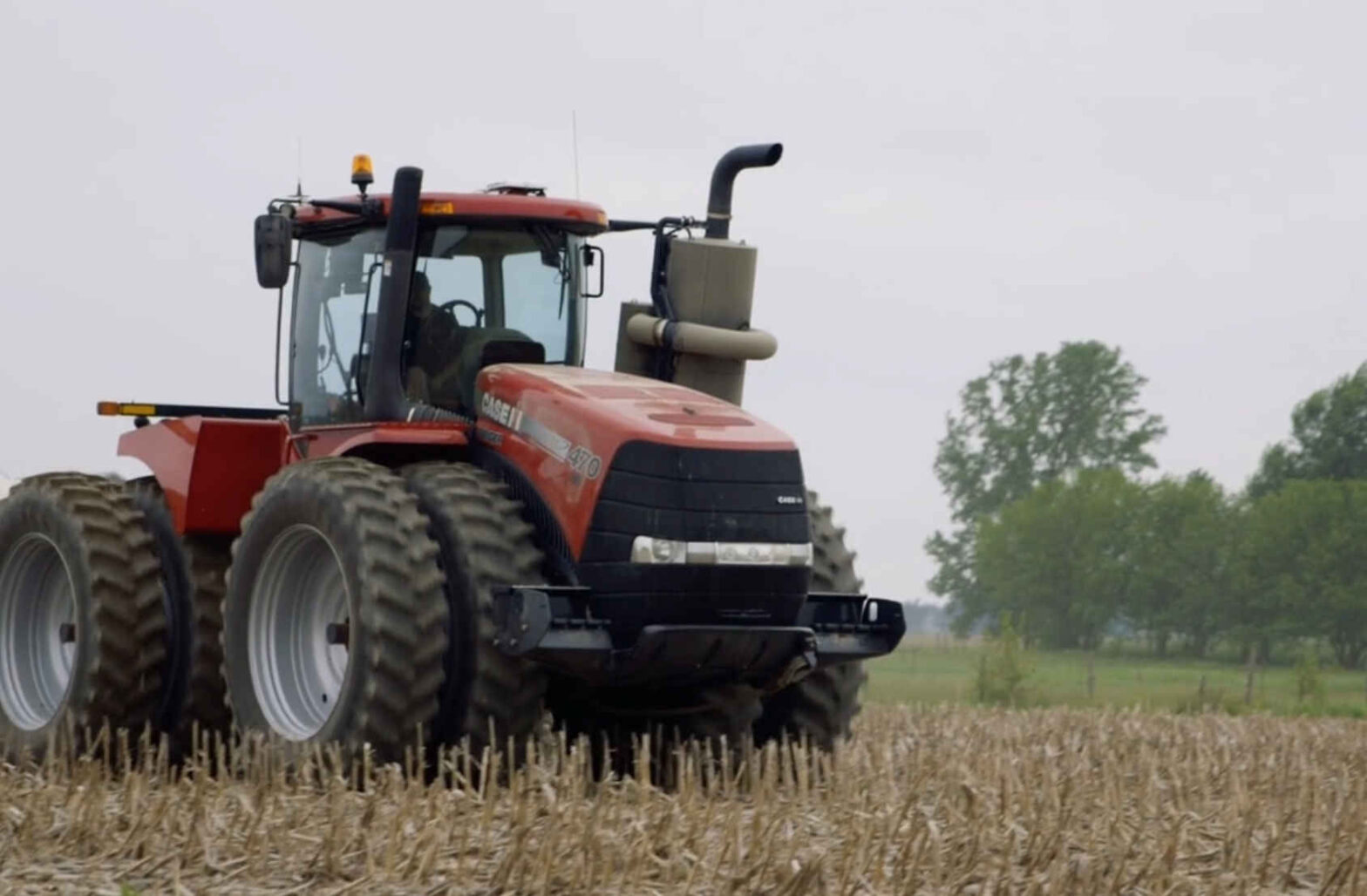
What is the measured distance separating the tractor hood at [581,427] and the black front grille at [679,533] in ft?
0.20

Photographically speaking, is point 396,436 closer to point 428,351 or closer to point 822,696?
point 428,351

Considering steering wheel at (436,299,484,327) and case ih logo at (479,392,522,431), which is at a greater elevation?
steering wheel at (436,299,484,327)

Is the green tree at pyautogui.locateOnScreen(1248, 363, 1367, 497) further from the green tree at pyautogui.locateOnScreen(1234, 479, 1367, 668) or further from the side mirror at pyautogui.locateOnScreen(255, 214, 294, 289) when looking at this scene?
the side mirror at pyautogui.locateOnScreen(255, 214, 294, 289)

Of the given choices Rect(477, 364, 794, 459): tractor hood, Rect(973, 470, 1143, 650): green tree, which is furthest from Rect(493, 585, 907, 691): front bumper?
Rect(973, 470, 1143, 650): green tree

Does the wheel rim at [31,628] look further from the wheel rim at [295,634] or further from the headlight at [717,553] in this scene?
the headlight at [717,553]

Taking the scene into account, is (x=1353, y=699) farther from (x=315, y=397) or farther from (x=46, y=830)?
(x=46, y=830)

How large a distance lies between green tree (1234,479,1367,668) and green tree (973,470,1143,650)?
700 centimetres

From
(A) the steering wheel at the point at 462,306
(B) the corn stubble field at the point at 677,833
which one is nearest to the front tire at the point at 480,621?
(B) the corn stubble field at the point at 677,833

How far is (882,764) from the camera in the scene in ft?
35.9

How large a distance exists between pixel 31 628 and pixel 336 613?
3131mm

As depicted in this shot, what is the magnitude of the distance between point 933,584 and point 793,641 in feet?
254

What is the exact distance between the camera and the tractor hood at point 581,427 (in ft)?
33.5

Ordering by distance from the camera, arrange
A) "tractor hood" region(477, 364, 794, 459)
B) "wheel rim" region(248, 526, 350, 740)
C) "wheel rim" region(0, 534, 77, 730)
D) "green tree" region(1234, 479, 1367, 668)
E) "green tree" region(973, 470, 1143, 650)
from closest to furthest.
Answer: "tractor hood" region(477, 364, 794, 459), "wheel rim" region(248, 526, 350, 740), "wheel rim" region(0, 534, 77, 730), "green tree" region(1234, 479, 1367, 668), "green tree" region(973, 470, 1143, 650)

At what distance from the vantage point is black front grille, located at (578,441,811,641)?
33.1 ft
